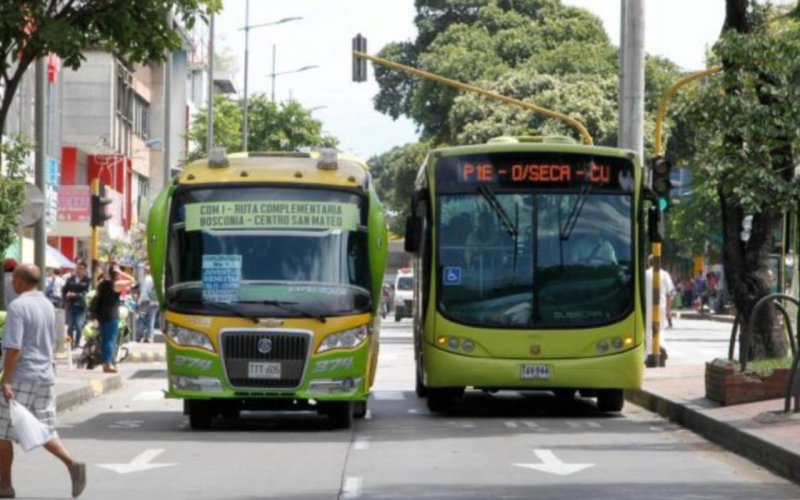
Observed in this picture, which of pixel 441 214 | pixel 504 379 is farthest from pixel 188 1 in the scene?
pixel 504 379

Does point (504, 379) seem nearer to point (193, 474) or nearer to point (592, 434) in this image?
point (592, 434)

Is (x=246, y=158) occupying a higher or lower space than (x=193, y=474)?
higher

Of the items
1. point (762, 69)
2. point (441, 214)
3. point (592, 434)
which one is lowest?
point (592, 434)

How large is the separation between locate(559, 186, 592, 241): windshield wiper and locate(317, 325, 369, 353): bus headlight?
10.9ft

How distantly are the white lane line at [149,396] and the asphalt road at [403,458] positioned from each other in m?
1.45

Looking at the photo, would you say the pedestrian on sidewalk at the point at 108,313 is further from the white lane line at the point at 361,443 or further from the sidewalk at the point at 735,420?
the white lane line at the point at 361,443

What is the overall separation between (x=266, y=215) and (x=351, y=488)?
6848 mm

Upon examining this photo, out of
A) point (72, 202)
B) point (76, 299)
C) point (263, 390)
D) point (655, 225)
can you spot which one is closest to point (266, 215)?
point (263, 390)

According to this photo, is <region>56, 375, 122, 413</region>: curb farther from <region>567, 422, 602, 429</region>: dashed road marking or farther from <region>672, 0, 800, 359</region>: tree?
<region>672, 0, 800, 359</region>: tree

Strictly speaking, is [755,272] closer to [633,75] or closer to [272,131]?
[633,75]

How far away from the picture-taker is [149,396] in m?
29.2

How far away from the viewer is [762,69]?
22.3 meters

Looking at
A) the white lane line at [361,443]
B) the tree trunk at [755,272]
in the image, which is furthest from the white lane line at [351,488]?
the tree trunk at [755,272]

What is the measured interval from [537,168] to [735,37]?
333 centimetres
